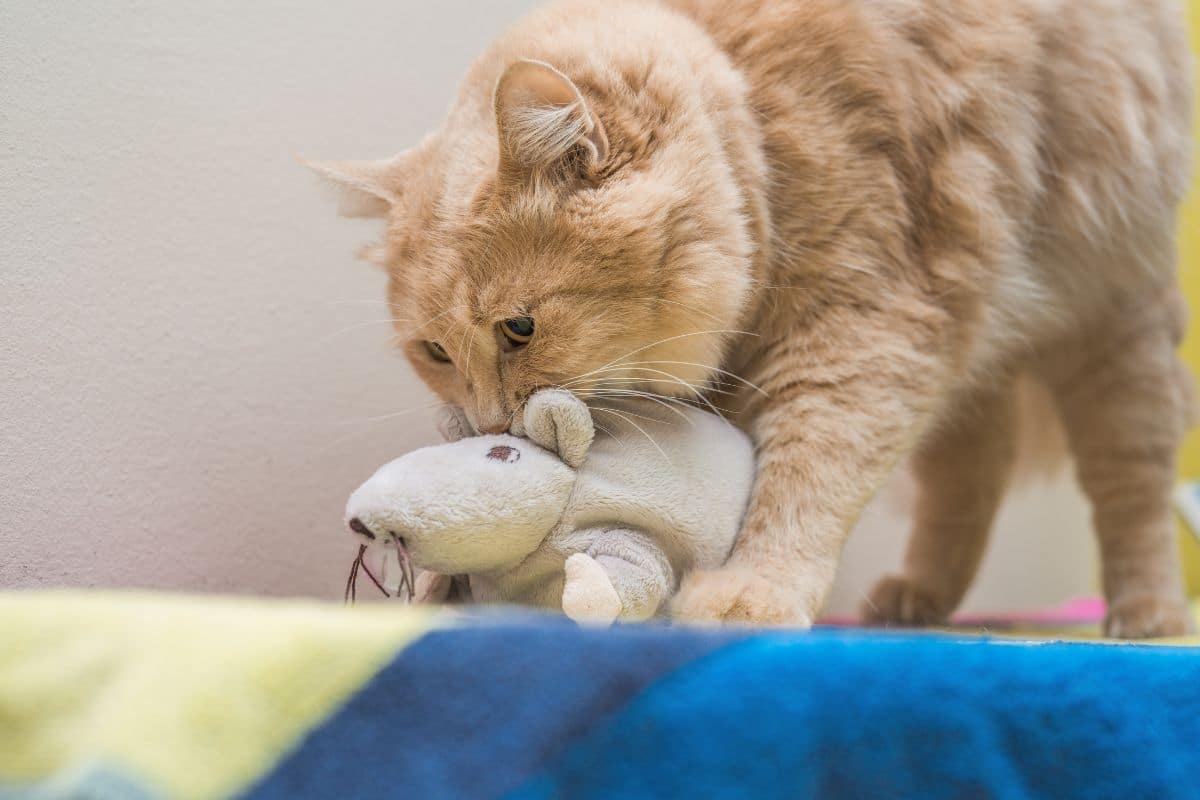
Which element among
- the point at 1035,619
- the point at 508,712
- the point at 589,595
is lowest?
the point at 1035,619

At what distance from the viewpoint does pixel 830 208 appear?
1.43 m

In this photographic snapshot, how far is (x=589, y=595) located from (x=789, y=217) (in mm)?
680

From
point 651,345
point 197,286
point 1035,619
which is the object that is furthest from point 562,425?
point 1035,619

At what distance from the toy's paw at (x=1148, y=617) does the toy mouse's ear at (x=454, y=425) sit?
1.23m

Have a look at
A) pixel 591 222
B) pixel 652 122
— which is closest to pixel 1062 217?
pixel 652 122

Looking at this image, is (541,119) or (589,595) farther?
(541,119)

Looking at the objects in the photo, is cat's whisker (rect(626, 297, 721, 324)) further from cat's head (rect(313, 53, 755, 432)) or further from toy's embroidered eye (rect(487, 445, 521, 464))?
toy's embroidered eye (rect(487, 445, 521, 464))

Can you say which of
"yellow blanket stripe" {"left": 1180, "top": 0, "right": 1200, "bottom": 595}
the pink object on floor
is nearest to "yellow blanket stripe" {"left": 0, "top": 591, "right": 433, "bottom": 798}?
the pink object on floor

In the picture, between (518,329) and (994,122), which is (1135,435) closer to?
(994,122)

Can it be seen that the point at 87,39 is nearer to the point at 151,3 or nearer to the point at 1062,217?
the point at 151,3

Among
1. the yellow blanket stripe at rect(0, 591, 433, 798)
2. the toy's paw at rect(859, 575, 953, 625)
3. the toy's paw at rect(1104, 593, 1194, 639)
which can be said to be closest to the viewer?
the yellow blanket stripe at rect(0, 591, 433, 798)

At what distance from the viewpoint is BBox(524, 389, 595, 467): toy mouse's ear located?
1.17 meters

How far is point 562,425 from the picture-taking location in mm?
1174

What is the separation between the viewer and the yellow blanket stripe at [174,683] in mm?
639
